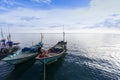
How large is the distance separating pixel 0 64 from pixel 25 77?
439 inches

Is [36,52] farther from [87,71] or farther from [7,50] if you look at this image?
[87,71]

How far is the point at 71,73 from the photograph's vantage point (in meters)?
22.0

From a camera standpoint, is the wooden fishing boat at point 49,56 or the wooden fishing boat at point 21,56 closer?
the wooden fishing boat at point 49,56

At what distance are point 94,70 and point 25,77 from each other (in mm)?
14871

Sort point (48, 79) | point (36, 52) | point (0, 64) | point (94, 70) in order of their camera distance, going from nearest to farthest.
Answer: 1. point (48, 79)
2. point (94, 70)
3. point (0, 64)
4. point (36, 52)

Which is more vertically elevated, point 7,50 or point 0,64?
point 7,50

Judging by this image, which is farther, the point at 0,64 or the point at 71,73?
the point at 0,64

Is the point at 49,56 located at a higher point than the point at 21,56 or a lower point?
higher

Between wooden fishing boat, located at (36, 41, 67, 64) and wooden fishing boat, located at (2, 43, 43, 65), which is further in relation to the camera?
wooden fishing boat, located at (2, 43, 43, 65)

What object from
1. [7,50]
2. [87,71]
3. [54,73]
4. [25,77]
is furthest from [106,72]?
[7,50]

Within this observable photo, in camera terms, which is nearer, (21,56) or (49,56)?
(49,56)

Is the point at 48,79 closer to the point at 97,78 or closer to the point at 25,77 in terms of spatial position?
the point at 25,77

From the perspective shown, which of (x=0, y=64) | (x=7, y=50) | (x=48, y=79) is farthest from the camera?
(x=7, y=50)

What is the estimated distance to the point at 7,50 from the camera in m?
34.7
